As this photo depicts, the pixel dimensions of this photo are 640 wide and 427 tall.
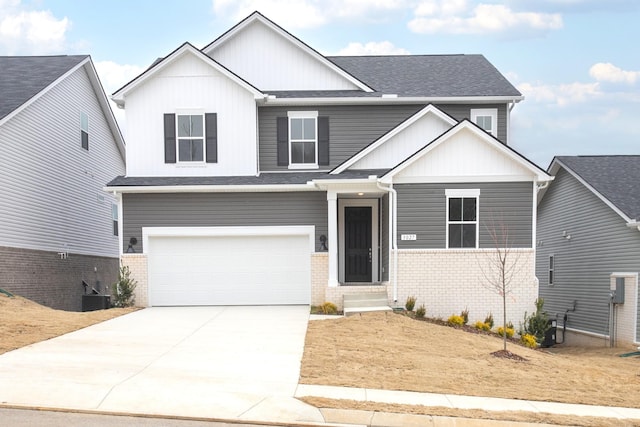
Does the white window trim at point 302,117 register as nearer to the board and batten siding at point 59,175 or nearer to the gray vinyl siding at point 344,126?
the gray vinyl siding at point 344,126

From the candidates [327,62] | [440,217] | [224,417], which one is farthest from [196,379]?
[327,62]

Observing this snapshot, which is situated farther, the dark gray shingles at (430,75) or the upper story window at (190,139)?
the dark gray shingles at (430,75)

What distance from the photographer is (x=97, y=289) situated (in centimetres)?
2508

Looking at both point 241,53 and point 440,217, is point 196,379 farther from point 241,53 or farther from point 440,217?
point 241,53

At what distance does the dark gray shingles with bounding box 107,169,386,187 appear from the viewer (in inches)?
714

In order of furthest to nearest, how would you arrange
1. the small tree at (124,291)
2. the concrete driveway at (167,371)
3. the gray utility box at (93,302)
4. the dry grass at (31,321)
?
the gray utility box at (93,302)
the small tree at (124,291)
the dry grass at (31,321)
the concrete driveway at (167,371)

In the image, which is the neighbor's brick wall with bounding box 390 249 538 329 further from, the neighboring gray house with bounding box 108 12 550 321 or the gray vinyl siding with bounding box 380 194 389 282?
the gray vinyl siding with bounding box 380 194 389 282

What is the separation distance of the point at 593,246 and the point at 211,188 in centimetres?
1262

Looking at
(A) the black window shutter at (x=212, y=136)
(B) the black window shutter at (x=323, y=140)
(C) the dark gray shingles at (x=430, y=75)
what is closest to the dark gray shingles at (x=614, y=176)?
(C) the dark gray shingles at (x=430, y=75)

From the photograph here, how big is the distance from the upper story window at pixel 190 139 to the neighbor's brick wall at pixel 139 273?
10.3 ft

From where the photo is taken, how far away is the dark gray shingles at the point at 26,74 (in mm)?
19156

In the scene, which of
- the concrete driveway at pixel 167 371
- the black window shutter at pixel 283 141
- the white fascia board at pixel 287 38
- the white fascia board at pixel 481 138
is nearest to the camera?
the concrete driveway at pixel 167 371

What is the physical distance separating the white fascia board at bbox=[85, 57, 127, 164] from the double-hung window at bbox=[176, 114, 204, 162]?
7439mm

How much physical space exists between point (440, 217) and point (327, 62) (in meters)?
6.90
